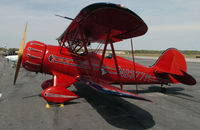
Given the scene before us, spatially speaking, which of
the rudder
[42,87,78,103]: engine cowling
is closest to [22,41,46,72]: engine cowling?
[42,87,78,103]: engine cowling

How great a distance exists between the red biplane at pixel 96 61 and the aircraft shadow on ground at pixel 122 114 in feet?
2.74

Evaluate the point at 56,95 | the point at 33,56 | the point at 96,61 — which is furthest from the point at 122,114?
the point at 33,56

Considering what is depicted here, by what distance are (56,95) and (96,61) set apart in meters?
2.17

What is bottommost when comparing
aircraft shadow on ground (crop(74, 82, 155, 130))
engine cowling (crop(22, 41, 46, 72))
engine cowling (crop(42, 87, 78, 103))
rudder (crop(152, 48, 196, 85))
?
aircraft shadow on ground (crop(74, 82, 155, 130))

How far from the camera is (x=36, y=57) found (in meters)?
5.25

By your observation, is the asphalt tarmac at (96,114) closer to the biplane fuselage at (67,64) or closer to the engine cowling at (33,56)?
the biplane fuselage at (67,64)

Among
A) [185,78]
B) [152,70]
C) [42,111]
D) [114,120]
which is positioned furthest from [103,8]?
[185,78]

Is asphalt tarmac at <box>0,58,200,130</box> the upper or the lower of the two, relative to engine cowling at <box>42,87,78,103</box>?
lower

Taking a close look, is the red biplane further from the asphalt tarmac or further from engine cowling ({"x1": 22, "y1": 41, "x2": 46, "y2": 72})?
the asphalt tarmac

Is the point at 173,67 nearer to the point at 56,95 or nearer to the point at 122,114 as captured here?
the point at 122,114

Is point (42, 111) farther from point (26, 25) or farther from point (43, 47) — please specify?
point (26, 25)

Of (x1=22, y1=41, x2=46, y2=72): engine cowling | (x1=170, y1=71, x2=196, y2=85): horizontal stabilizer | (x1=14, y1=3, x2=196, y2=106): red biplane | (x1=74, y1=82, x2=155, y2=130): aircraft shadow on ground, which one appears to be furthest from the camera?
(x1=170, y1=71, x2=196, y2=85): horizontal stabilizer

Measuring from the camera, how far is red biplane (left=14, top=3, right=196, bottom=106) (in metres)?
3.80

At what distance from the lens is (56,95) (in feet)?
15.3
